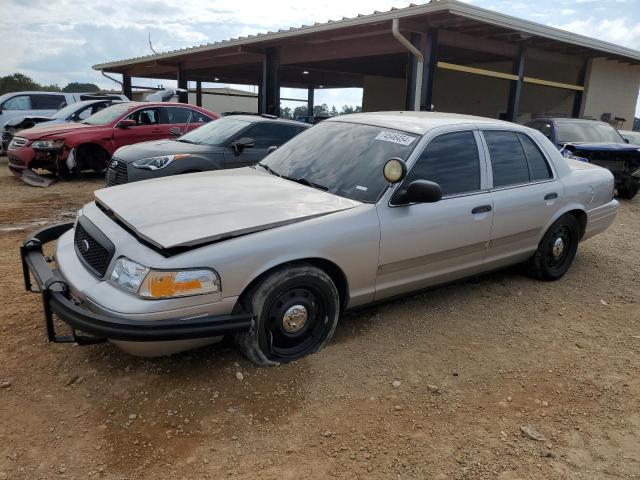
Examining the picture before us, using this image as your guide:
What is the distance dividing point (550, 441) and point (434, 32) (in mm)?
A: 9785

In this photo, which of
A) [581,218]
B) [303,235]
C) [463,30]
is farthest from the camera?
[463,30]

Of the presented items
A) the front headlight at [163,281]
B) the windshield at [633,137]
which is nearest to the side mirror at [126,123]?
the front headlight at [163,281]

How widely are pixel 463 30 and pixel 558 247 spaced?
814 centimetres

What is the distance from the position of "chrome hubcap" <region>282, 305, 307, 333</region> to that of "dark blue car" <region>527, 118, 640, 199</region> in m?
7.44

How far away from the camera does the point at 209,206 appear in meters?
3.13

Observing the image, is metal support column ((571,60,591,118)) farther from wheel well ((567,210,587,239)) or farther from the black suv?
wheel well ((567,210,587,239))

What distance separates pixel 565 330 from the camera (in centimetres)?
391

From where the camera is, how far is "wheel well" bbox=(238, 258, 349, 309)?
289 centimetres

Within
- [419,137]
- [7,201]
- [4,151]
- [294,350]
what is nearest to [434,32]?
[419,137]

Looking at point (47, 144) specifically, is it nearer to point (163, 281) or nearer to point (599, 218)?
point (163, 281)

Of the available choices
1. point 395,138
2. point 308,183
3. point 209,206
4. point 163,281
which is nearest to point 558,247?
point 395,138

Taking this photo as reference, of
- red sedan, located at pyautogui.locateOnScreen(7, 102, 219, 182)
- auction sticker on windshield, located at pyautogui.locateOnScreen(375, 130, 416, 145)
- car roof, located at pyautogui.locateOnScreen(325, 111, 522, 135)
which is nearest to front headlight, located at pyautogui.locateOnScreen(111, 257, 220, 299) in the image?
auction sticker on windshield, located at pyautogui.locateOnScreen(375, 130, 416, 145)

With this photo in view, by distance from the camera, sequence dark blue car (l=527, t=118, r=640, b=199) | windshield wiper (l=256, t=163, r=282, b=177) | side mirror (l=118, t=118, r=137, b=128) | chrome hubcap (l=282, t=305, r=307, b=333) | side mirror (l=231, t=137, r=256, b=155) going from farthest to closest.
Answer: side mirror (l=118, t=118, r=137, b=128)
dark blue car (l=527, t=118, r=640, b=199)
side mirror (l=231, t=137, r=256, b=155)
windshield wiper (l=256, t=163, r=282, b=177)
chrome hubcap (l=282, t=305, r=307, b=333)

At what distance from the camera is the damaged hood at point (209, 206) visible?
2.79m
